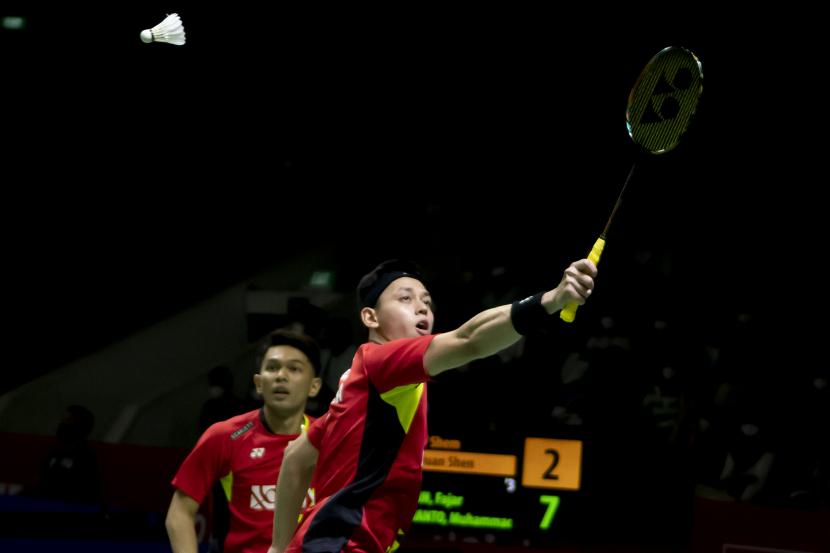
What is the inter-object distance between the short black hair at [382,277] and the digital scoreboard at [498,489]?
3.44m

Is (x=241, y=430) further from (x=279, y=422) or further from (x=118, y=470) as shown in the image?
(x=118, y=470)

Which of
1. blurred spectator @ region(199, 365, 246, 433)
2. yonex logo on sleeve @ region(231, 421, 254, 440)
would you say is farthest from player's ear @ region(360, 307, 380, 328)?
blurred spectator @ region(199, 365, 246, 433)

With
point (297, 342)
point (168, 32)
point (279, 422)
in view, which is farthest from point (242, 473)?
point (168, 32)

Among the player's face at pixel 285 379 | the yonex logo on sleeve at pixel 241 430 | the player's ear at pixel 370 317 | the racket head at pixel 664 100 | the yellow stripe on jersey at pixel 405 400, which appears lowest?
the yonex logo on sleeve at pixel 241 430

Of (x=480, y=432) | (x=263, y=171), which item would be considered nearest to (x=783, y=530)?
(x=480, y=432)

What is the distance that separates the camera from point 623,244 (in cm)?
980

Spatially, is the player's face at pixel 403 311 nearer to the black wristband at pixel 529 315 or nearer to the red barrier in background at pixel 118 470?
the black wristband at pixel 529 315

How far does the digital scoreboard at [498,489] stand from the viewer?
6.94 m

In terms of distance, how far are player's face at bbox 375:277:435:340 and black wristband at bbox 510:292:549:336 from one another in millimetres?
778

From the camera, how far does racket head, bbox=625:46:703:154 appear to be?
363 cm

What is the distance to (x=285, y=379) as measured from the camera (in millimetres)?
4766

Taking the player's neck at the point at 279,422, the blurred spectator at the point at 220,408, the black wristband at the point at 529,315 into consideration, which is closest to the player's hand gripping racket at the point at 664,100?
the black wristband at the point at 529,315

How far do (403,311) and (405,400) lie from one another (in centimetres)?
37

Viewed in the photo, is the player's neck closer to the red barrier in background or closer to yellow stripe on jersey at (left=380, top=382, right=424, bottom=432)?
yellow stripe on jersey at (left=380, top=382, right=424, bottom=432)
